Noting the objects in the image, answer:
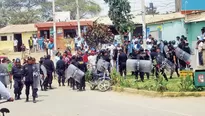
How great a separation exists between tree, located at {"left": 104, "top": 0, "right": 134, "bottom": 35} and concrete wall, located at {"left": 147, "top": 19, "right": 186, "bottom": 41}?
27.2 ft

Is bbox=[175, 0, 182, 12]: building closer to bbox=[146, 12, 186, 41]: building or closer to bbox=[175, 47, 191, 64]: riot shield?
bbox=[146, 12, 186, 41]: building

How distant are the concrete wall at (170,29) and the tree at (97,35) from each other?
6.94 meters

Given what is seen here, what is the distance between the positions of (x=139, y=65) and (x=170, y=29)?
1605cm

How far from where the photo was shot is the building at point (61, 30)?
4716 centimetres

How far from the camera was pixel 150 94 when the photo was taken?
17.5m

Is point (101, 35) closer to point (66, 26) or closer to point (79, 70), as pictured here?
point (79, 70)

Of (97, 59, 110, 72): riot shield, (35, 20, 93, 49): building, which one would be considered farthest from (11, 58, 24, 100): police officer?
(35, 20, 93, 49): building

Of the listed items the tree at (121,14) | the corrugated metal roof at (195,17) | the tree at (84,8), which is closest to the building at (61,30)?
the corrugated metal roof at (195,17)

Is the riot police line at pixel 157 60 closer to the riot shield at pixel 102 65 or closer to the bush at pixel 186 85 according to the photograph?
the riot shield at pixel 102 65

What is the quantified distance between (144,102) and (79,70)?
6.01 m

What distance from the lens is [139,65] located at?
68.6ft

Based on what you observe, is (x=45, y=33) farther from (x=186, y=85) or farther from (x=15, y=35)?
(x=186, y=85)

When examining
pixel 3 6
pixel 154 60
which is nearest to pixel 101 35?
pixel 154 60

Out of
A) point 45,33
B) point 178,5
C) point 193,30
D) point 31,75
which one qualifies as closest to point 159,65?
point 31,75
